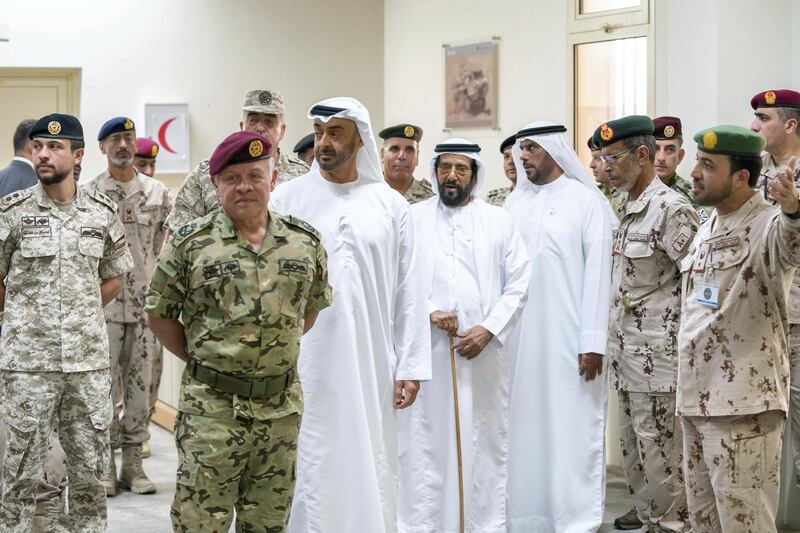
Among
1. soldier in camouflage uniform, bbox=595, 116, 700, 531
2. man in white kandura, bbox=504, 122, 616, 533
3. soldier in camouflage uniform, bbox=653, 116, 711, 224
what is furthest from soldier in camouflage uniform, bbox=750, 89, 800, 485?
soldier in camouflage uniform, bbox=653, 116, 711, 224

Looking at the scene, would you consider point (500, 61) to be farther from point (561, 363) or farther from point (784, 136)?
point (561, 363)

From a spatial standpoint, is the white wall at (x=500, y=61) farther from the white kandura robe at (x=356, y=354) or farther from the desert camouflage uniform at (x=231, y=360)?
the desert camouflage uniform at (x=231, y=360)

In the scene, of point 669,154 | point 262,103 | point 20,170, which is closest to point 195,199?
point 262,103

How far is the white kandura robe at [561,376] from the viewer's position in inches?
212

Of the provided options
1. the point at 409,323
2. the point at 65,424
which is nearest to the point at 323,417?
the point at 409,323

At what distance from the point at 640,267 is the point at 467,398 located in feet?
3.19

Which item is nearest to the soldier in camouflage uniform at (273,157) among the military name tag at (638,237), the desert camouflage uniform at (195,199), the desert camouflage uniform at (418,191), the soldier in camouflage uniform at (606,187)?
the desert camouflage uniform at (195,199)

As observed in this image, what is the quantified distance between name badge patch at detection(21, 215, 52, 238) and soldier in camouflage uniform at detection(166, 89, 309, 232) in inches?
24.8

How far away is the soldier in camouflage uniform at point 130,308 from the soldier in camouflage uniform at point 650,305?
2.71 m

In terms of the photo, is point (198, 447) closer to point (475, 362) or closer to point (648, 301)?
point (475, 362)

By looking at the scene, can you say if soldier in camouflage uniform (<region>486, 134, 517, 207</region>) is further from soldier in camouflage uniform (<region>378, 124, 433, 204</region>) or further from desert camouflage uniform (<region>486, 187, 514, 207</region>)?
soldier in camouflage uniform (<region>378, 124, 433, 204</region>)

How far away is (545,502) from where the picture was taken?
5.50 metres

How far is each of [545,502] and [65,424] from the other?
7.35 feet

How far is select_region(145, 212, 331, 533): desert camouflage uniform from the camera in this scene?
351 cm
